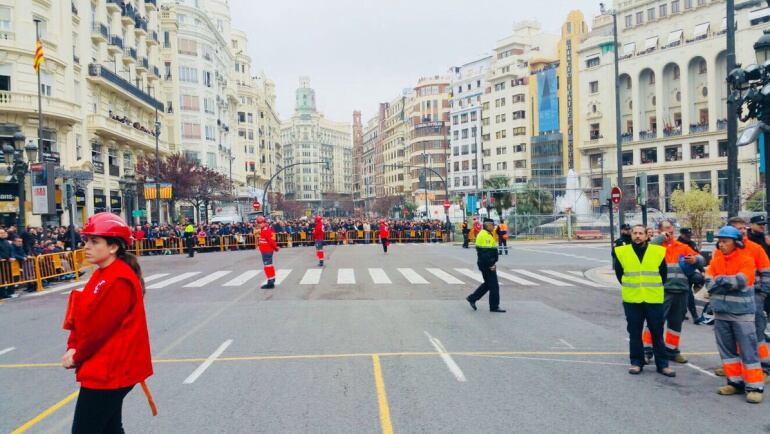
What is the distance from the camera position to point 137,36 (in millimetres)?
50094

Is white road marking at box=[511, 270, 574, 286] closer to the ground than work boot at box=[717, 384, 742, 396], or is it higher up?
closer to the ground

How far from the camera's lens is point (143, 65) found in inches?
1989

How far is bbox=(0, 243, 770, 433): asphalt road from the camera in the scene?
217 inches

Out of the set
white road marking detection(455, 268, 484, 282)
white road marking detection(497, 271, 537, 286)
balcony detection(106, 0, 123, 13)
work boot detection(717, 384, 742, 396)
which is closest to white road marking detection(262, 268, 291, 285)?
white road marking detection(455, 268, 484, 282)

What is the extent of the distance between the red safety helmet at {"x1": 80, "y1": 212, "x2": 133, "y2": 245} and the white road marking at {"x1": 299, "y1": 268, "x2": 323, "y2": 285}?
43.0ft

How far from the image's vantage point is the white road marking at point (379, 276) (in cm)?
1734

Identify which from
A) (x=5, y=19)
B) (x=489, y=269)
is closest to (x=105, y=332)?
(x=489, y=269)

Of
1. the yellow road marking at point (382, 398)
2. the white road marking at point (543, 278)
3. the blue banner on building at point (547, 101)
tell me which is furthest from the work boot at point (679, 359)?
the blue banner on building at point (547, 101)

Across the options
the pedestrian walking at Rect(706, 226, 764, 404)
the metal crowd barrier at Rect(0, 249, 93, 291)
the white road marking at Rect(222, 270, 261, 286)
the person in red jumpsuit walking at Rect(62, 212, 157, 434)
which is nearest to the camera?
the person in red jumpsuit walking at Rect(62, 212, 157, 434)

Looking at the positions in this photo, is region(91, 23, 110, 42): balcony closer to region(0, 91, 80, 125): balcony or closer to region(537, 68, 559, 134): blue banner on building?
region(0, 91, 80, 125): balcony

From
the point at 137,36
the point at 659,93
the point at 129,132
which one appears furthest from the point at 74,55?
the point at 659,93

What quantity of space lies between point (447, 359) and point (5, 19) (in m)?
34.6

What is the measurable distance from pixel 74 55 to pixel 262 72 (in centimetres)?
9024

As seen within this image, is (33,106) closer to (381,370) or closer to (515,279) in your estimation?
(515,279)
